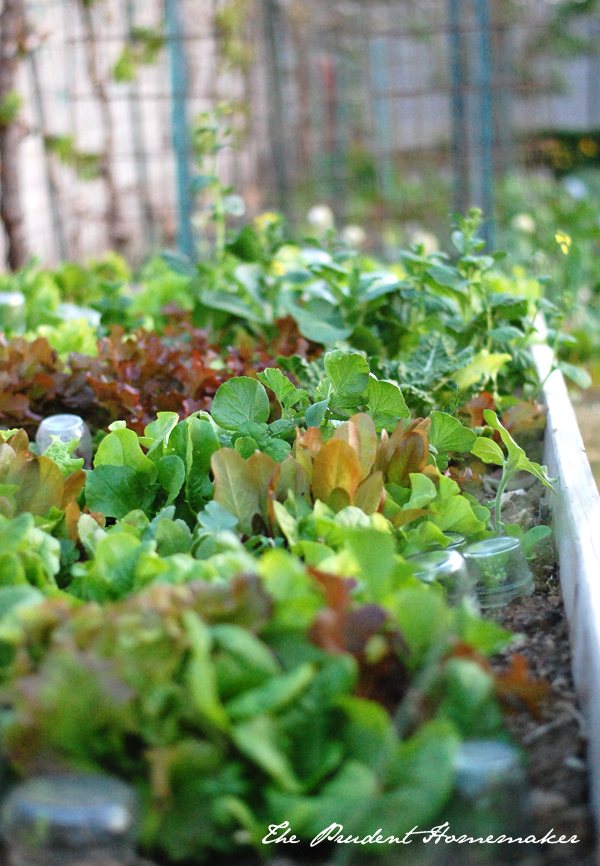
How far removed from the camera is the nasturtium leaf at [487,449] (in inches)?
49.7

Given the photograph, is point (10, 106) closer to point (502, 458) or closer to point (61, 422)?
point (61, 422)

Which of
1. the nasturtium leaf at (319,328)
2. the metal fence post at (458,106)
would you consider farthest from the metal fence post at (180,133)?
the nasturtium leaf at (319,328)

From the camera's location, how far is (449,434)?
1286 millimetres

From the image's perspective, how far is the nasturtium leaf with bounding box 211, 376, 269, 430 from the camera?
4.03ft

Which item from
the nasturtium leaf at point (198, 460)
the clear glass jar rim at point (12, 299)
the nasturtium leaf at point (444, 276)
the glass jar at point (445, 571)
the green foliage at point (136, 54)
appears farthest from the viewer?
the green foliage at point (136, 54)

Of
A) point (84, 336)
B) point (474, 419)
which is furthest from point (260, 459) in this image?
point (84, 336)

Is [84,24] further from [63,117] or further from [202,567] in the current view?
[202,567]

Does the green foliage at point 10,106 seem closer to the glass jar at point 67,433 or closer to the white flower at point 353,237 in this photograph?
the white flower at point 353,237

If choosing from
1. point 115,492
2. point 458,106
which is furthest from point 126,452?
point 458,106

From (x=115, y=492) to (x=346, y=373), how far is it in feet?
1.24

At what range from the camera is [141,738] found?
75 centimetres

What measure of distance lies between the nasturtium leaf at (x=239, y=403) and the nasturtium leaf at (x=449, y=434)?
0.26 m

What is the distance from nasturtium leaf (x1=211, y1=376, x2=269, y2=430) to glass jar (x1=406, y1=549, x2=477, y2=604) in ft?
1.09

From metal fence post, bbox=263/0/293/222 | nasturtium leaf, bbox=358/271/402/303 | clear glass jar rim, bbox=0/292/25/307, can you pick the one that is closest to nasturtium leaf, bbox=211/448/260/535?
nasturtium leaf, bbox=358/271/402/303
